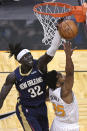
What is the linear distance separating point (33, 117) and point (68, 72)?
3.31ft

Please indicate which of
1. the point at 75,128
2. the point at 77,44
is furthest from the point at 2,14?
the point at 75,128

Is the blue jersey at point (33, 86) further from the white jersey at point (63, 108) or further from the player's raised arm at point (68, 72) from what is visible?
the player's raised arm at point (68, 72)

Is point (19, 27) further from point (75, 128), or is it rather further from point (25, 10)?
point (75, 128)

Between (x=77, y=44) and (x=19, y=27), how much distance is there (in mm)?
1865

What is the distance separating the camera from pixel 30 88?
13.7ft

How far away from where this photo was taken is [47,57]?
4.04m

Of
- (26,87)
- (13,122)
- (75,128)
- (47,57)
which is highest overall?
(47,57)

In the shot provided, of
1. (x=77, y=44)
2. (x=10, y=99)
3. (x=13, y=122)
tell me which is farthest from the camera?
(x=77, y=44)

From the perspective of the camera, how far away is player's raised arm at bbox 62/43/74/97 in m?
3.49

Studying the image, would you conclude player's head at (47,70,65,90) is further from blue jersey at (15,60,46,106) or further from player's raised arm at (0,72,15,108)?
player's raised arm at (0,72,15,108)

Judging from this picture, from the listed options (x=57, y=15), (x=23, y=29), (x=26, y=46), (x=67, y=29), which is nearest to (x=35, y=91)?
(x=67, y=29)

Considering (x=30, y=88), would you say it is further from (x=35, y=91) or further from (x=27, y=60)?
(x=27, y=60)

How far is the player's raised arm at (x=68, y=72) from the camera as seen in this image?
3490 mm

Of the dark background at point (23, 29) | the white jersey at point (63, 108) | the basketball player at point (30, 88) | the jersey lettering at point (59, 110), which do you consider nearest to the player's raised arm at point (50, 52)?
the basketball player at point (30, 88)
